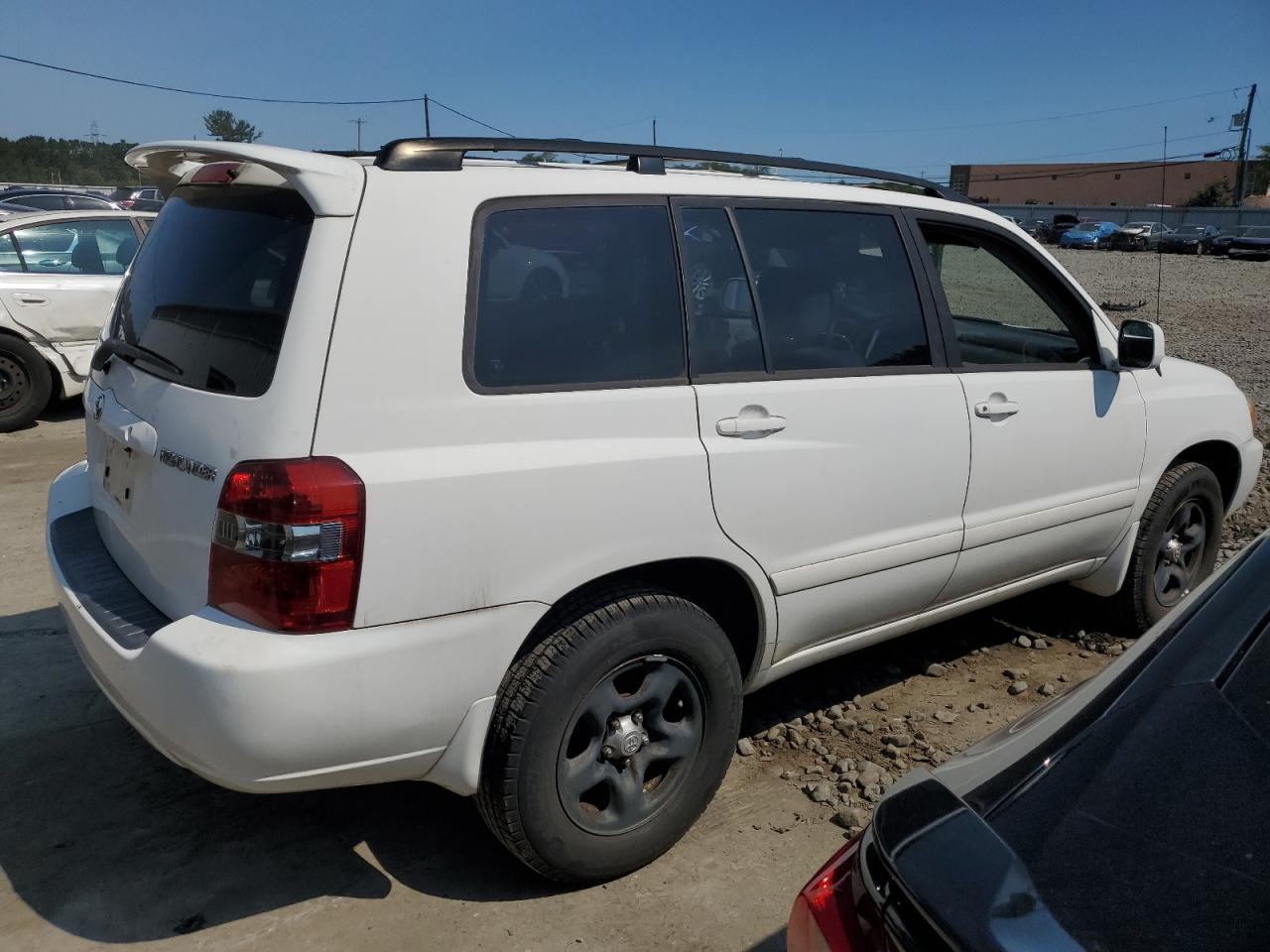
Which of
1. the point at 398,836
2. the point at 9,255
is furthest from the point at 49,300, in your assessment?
the point at 398,836

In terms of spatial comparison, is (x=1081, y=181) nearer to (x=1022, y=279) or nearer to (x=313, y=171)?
(x=1022, y=279)

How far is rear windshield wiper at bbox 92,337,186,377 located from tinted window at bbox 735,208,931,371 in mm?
1659

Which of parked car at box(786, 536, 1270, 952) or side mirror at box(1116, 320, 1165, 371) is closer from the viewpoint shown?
parked car at box(786, 536, 1270, 952)

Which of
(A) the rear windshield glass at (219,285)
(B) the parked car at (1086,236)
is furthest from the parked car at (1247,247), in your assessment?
(A) the rear windshield glass at (219,285)

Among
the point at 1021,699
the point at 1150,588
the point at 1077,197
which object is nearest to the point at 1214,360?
the point at 1150,588

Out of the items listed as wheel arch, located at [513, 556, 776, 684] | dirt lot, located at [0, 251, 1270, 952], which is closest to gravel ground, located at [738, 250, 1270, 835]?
dirt lot, located at [0, 251, 1270, 952]

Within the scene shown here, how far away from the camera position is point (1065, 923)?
129 cm

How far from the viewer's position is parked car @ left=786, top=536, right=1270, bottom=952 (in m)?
1.30

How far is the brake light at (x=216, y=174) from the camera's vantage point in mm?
2736

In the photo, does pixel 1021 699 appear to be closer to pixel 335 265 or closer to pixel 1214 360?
pixel 335 265

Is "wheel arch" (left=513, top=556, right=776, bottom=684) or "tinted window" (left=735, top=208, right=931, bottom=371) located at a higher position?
"tinted window" (left=735, top=208, right=931, bottom=371)

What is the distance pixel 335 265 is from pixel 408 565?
71 centimetres

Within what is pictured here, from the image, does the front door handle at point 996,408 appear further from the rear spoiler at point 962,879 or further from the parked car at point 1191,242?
the parked car at point 1191,242

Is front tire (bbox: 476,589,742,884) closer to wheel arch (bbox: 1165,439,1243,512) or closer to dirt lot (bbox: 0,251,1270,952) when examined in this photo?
dirt lot (bbox: 0,251,1270,952)
